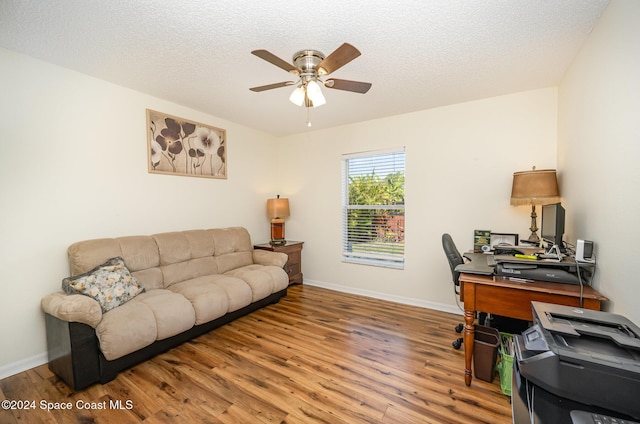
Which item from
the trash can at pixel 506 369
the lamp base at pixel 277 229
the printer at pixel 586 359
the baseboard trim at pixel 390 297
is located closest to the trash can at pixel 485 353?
the trash can at pixel 506 369

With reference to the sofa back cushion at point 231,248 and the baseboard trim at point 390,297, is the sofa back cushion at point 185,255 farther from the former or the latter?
the baseboard trim at point 390,297

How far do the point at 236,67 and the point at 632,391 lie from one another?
2897 mm

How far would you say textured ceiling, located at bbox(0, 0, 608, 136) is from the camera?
1648 mm

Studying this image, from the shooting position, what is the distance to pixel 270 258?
370 cm

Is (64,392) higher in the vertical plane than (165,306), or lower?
lower

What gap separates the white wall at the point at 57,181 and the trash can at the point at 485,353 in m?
3.39

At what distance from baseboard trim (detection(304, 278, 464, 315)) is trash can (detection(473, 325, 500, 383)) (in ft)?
4.09

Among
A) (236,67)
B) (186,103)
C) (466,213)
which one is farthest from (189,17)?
(466,213)

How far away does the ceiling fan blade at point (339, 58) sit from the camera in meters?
1.59

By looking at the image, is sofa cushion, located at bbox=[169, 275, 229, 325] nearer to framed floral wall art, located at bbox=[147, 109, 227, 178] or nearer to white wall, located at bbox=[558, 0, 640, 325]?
framed floral wall art, located at bbox=[147, 109, 227, 178]

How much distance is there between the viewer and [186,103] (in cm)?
326

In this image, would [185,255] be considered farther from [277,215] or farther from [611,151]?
[611,151]

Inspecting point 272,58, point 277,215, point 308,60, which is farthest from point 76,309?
point 277,215

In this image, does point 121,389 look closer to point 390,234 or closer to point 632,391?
point 632,391
